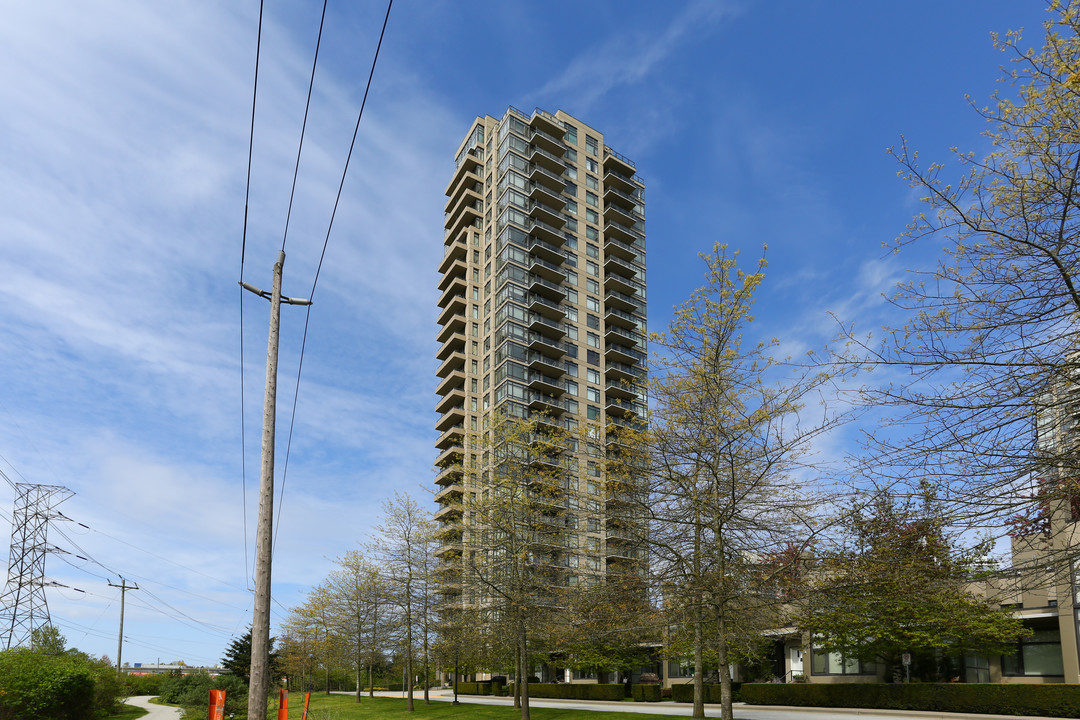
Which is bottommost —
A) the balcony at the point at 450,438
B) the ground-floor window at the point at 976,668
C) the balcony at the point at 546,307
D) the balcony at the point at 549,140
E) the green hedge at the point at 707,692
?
the green hedge at the point at 707,692

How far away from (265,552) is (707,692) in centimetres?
3445

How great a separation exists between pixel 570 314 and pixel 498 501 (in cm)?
5419

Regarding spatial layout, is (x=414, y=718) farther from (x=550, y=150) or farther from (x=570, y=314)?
(x=550, y=150)

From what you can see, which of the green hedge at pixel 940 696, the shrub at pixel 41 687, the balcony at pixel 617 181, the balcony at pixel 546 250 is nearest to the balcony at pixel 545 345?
the balcony at pixel 546 250

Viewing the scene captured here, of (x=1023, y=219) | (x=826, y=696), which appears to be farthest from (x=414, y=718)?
(x=1023, y=219)

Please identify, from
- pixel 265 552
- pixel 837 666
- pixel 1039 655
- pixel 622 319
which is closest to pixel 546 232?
pixel 622 319

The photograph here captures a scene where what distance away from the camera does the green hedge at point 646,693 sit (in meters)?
45.1

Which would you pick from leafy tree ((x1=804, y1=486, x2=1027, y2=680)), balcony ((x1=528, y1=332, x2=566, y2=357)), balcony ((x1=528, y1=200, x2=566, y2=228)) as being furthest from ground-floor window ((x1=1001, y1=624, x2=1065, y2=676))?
balcony ((x1=528, y1=200, x2=566, y2=228))

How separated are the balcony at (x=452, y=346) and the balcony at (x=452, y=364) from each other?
1.05m

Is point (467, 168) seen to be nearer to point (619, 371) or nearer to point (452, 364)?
point (452, 364)

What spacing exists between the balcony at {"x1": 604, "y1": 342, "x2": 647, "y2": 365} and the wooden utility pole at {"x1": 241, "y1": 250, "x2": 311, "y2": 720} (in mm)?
71719

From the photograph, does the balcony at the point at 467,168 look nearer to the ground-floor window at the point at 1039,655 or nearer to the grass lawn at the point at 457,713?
the grass lawn at the point at 457,713

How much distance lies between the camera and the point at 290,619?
Result: 7744 cm

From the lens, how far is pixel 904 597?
1748 centimetres
